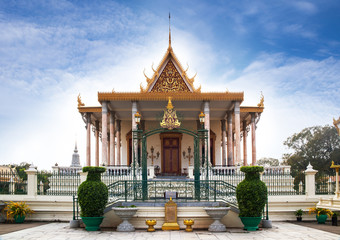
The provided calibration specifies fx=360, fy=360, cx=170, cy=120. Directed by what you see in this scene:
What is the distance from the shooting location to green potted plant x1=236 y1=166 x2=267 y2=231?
33.5ft

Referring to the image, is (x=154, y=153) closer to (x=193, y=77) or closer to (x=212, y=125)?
(x=212, y=125)

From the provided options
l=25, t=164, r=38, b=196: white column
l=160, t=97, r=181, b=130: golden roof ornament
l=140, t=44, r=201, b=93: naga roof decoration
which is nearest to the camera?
l=160, t=97, r=181, b=130: golden roof ornament

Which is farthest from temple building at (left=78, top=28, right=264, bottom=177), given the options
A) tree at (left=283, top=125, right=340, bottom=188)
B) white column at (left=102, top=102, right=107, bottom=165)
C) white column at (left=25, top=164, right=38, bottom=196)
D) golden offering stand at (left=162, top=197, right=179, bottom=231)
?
tree at (left=283, top=125, right=340, bottom=188)

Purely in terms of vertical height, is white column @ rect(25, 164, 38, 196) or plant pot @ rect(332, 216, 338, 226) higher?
white column @ rect(25, 164, 38, 196)

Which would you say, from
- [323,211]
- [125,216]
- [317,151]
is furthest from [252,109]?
[317,151]

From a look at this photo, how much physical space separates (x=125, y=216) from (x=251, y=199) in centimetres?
366

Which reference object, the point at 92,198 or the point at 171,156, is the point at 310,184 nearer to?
the point at 92,198

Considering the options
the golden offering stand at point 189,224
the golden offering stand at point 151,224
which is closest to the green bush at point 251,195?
the golden offering stand at point 189,224

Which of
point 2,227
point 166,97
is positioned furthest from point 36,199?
point 166,97

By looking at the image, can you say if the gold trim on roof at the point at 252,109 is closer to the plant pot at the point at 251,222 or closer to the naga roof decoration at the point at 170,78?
the naga roof decoration at the point at 170,78

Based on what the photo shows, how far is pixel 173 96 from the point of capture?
20.3 meters

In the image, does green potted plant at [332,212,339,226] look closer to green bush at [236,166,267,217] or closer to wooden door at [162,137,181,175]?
green bush at [236,166,267,217]

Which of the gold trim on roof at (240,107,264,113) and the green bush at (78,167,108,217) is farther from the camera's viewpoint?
the gold trim on roof at (240,107,264,113)

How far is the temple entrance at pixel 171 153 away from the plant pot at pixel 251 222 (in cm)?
1467
